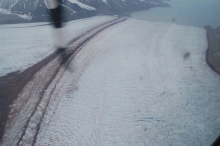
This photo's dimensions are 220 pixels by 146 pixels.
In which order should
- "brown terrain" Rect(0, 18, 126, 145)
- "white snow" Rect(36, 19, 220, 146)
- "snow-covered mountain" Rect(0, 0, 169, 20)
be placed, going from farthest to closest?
"snow-covered mountain" Rect(0, 0, 169, 20)
"brown terrain" Rect(0, 18, 126, 145)
"white snow" Rect(36, 19, 220, 146)

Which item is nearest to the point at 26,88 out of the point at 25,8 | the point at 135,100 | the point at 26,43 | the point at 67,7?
the point at 135,100

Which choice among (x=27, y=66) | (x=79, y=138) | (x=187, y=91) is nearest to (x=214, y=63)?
(x=187, y=91)

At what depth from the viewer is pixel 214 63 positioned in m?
12.6

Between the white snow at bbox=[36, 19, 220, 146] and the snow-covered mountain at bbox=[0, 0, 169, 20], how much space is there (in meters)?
10.2

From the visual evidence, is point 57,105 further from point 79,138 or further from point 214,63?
point 214,63

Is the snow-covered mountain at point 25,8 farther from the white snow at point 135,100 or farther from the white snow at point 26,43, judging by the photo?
the white snow at point 135,100

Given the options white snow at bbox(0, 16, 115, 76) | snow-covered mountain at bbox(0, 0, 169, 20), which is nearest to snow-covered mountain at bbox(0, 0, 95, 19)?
snow-covered mountain at bbox(0, 0, 169, 20)

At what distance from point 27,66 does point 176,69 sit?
9999 mm

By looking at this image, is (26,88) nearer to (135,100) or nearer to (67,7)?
(135,100)

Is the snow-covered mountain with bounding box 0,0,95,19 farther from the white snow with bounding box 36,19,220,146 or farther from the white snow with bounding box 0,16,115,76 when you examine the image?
the white snow with bounding box 36,19,220,146

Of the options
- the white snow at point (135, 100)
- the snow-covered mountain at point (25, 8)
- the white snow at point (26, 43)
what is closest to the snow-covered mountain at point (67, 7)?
the snow-covered mountain at point (25, 8)

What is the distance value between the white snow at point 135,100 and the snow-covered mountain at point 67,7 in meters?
10.2

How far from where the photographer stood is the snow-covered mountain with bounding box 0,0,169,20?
21891 millimetres

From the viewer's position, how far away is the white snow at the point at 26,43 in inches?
466
